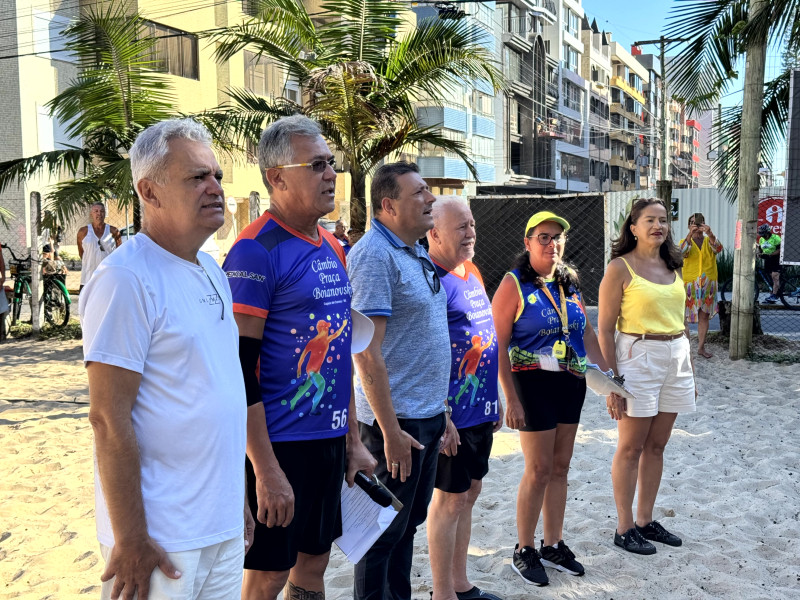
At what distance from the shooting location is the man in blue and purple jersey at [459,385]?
11.7ft

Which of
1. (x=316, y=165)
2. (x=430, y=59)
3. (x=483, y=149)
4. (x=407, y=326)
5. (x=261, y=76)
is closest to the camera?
(x=316, y=165)

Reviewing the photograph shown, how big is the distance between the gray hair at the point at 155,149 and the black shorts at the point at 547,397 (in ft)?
7.93

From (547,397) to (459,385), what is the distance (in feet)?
2.08

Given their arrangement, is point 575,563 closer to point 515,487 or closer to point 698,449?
point 515,487

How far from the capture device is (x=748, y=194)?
991cm

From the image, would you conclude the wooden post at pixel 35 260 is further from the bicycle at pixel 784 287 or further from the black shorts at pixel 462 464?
the bicycle at pixel 784 287

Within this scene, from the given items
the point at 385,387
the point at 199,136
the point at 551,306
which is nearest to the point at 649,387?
the point at 551,306

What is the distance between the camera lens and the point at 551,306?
405cm

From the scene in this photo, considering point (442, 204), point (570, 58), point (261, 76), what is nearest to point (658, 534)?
point (442, 204)

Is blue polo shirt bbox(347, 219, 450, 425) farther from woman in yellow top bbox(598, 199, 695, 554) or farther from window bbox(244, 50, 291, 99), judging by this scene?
window bbox(244, 50, 291, 99)

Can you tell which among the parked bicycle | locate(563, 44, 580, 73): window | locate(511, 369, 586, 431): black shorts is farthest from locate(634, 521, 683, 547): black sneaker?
locate(563, 44, 580, 73): window

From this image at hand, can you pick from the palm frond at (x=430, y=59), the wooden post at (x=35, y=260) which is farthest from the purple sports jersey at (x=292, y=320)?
the wooden post at (x=35, y=260)

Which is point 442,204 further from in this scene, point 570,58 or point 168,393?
point 570,58

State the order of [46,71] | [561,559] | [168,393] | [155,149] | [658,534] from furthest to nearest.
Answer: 1. [46,71]
2. [658,534]
3. [561,559]
4. [155,149]
5. [168,393]
